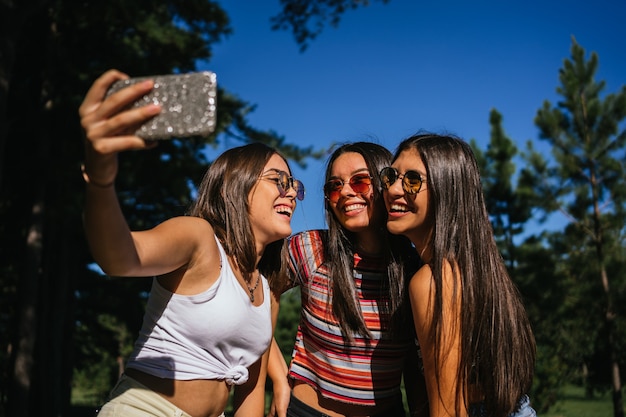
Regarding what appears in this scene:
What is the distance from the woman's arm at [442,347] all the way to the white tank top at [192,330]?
2.18 feet

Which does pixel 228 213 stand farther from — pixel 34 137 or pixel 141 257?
pixel 34 137

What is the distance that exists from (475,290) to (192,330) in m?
1.05

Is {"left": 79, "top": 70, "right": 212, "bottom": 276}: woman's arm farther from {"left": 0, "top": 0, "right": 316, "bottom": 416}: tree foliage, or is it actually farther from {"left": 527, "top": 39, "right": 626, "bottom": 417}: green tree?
{"left": 527, "top": 39, "right": 626, "bottom": 417}: green tree

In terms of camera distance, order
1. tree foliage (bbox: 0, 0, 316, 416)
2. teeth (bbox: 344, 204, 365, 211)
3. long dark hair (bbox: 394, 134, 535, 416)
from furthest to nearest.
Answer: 1. tree foliage (bbox: 0, 0, 316, 416)
2. teeth (bbox: 344, 204, 365, 211)
3. long dark hair (bbox: 394, 134, 535, 416)

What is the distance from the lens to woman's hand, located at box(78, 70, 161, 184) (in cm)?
142

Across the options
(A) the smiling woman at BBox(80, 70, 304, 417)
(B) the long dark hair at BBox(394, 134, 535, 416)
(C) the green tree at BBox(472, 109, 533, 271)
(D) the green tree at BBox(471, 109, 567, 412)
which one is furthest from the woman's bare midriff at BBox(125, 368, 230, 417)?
(C) the green tree at BBox(472, 109, 533, 271)

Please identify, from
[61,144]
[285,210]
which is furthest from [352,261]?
[61,144]

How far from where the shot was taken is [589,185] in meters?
14.9

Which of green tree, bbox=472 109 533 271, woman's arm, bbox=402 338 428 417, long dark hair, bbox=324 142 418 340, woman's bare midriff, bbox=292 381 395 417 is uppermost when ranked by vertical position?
green tree, bbox=472 109 533 271

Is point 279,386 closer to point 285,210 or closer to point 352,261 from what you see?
point 352,261

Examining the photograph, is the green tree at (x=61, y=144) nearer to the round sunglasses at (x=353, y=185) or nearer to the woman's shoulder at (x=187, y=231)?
the round sunglasses at (x=353, y=185)

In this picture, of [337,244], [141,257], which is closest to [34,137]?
[337,244]

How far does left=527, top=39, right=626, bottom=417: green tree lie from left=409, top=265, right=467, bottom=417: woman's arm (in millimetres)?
13490

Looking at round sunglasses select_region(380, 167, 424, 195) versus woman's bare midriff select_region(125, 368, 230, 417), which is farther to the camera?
round sunglasses select_region(380, 167, 424, 195)
